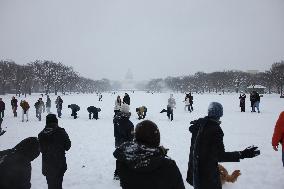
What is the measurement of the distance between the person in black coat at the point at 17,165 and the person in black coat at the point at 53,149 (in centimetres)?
175

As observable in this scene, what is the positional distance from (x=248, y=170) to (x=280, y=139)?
2407 mm

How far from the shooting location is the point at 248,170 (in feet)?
28.3

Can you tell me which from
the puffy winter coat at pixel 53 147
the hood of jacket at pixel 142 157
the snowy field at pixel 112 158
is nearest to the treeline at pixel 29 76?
the snowy field at pixel 112 158

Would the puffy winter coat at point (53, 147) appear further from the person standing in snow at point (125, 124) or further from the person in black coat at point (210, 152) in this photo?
the person in black coat at point (210, 152)

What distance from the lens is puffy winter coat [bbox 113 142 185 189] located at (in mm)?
2732

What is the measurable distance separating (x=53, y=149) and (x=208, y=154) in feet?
8.78

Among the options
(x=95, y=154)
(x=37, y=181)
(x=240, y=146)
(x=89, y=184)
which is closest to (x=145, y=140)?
(x=89, y=184)

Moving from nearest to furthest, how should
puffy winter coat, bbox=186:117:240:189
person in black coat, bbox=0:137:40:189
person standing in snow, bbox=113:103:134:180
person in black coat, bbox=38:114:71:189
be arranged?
person in black coat, bbox=0:137:40:189, puffy winter coat, bbox=186:117:240:189, person in black coat, bbox=38:114:71:189, person standing in snow, bbox=113:103:134:180

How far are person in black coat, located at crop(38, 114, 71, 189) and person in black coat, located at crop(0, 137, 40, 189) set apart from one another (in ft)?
5.73

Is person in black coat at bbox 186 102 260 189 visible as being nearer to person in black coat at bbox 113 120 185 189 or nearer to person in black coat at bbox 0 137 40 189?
person in black coat at bbox 113 120 185 189

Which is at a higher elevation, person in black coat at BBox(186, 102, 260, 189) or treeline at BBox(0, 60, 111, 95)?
treeline at BBox(0, 60, 111, 95)


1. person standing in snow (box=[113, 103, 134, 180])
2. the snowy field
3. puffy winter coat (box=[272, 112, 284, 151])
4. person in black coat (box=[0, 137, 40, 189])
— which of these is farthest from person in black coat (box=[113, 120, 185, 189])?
the snowy field

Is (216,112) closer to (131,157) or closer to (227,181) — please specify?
(131,157)

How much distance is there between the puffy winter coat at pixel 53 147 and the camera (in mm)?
5598
